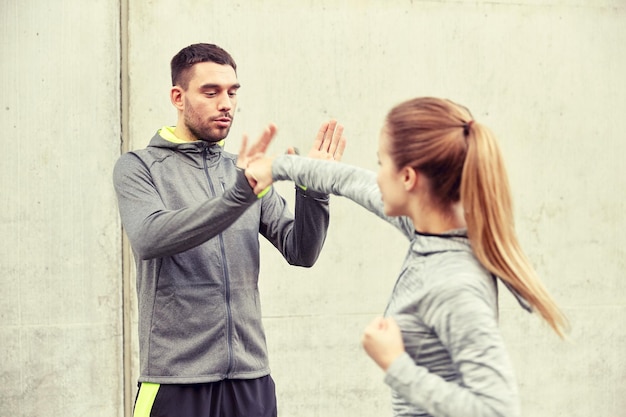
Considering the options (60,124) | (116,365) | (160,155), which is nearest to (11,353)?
(116,365)

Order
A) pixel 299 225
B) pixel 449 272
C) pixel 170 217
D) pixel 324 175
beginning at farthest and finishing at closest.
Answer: pixel 299 225, pixel 170 217, pixel 324 175, pixel 449 272

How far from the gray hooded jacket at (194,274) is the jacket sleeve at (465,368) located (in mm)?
951

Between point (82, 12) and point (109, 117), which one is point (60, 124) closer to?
point (109, 117)

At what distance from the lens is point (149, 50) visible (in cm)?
416

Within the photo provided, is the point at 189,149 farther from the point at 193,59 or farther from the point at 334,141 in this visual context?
the point at 334,141

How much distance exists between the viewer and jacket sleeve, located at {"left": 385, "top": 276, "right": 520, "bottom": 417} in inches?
68.0

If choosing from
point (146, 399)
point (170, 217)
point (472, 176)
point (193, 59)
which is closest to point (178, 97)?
point (193, 59)

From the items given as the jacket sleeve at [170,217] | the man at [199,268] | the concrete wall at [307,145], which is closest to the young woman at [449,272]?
the jacket sleeve at [170,217]

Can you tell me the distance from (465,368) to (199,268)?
3.75 feet

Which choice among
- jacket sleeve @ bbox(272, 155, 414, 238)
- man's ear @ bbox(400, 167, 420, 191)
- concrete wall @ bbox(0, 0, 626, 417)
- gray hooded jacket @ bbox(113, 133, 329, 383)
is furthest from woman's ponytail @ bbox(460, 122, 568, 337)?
concrete wall @ bbox(0, 0, 626, 417)

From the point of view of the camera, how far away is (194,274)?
2.71m

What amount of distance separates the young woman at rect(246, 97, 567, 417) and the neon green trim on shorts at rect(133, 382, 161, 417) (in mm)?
959

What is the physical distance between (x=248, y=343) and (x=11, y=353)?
171cm

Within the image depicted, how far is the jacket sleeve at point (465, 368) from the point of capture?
173 centimetres
